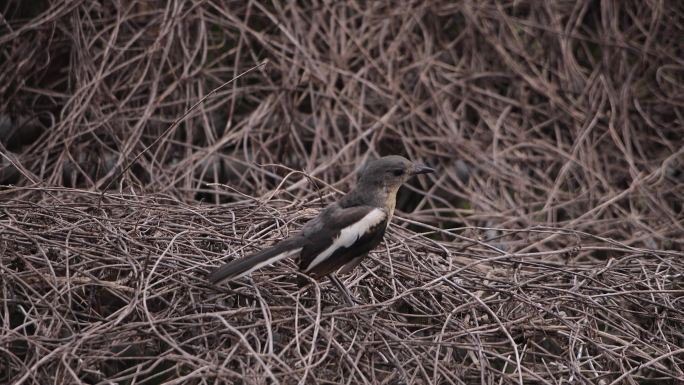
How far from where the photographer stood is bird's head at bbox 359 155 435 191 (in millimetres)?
4027

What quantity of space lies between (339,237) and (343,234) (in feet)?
0.08

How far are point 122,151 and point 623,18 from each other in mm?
4134

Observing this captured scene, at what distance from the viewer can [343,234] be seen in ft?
12.2

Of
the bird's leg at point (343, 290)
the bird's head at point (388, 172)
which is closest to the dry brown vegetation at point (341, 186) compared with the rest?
the bird's leg at point (343, 290)

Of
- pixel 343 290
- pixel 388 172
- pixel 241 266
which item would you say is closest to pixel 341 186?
pixel 388 172

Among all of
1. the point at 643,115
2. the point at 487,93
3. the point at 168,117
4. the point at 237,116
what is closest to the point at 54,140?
the point at 168,117

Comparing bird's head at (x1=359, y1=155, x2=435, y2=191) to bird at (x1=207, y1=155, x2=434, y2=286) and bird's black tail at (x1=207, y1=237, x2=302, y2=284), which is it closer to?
bird at (x1=207, y1=155, x2=434, y2=286)

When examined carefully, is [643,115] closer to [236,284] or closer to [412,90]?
[412,90]

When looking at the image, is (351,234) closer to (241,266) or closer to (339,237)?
(339,237)

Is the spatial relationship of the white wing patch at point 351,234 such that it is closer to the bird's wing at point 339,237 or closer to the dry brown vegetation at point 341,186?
the bird's wing at point 339,237

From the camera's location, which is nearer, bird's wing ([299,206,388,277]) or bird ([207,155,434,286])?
bird ([207,155,434,286])

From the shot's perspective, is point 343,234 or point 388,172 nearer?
point 343,234


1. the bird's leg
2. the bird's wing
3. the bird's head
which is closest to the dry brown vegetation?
the bird's leg

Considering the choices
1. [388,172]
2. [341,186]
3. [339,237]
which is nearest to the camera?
[339,237]
